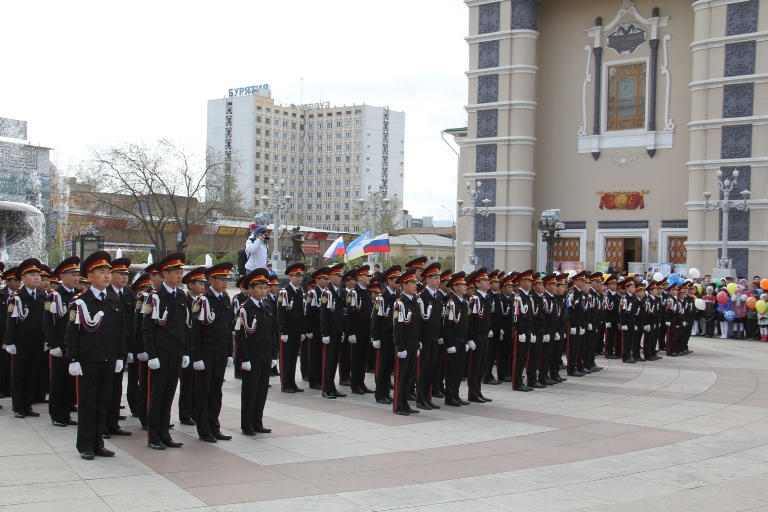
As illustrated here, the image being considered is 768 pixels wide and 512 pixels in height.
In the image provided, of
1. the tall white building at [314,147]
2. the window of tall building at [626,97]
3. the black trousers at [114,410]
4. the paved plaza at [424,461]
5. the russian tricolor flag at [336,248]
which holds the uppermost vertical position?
the tall white building at [314,147]

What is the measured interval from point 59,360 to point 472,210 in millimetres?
26169

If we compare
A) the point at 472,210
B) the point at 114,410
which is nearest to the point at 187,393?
the point at 114,410

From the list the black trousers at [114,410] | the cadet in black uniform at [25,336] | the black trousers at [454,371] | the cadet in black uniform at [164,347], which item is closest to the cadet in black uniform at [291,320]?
the black trousers at [454,371]

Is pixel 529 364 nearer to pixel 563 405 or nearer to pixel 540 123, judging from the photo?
pixel 563 405

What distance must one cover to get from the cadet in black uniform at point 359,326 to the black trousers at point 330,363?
40 centimetres

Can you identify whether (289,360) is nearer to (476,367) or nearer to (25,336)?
(476,367)

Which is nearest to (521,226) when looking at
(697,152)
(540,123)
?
(540,123)

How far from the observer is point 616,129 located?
34.4 m

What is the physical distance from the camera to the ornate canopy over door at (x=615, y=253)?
34.4 metres

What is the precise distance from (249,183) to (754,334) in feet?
322

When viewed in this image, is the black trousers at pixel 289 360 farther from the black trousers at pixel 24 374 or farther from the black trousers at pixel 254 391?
the black trousers at pixel 24 374

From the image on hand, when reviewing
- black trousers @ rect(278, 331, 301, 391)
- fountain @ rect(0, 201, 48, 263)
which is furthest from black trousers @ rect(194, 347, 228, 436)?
fountain @ rect(0, 201, 48, 263)

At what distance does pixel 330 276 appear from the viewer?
43.4 ft

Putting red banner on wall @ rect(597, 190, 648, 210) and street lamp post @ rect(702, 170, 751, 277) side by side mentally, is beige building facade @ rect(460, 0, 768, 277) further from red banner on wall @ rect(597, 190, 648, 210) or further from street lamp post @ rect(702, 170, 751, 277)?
street lamp post @ rect(702, 170, 751, 277)
